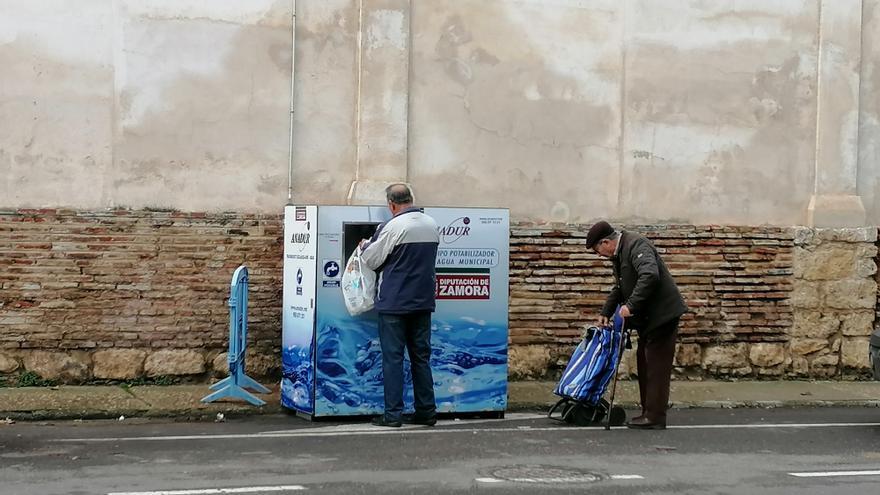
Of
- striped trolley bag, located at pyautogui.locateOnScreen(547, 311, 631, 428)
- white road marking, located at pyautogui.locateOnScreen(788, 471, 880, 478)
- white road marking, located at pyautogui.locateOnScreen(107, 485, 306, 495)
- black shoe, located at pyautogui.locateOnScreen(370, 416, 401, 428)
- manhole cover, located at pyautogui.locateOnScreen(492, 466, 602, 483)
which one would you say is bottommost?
black shoe, located at pyautogui.locateOnScreen(370, 416, 401, 428)

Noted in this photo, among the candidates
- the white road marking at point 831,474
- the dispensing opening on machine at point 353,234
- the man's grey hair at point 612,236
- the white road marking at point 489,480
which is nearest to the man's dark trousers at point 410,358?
the dispensing opening on machine at point 353,234

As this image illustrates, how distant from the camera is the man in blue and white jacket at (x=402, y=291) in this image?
9031mm

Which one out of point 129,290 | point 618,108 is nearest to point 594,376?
point 618,108

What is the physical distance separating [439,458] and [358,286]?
6.61ft

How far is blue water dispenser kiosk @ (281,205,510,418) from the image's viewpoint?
30.6 feet

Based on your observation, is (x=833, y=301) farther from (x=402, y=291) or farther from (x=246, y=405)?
(x=246, y=405)

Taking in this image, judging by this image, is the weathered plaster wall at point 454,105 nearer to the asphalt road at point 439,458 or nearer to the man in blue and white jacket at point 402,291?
the man in blue and white jacket at point 402,291

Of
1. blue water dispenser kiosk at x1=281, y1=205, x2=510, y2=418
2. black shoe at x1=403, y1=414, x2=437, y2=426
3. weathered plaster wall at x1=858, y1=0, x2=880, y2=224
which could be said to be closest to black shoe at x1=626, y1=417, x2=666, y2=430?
blue water dispenser kiosk at x1=281, y1=205, x2=510, y2=418

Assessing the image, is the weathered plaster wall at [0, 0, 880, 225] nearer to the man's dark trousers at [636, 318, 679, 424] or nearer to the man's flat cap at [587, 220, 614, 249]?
the man's flat cap at [587, 220, 614, 249]

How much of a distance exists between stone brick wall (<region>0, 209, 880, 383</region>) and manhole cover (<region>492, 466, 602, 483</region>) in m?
4.54

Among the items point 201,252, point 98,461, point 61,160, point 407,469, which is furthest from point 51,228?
point 407,469

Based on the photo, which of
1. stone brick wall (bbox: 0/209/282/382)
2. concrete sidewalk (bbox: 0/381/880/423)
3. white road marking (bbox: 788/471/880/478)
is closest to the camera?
white road marking (bbox: 788/471/880/478)

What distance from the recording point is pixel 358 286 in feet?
30.0

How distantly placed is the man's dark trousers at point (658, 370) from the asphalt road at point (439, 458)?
242 millimetres
